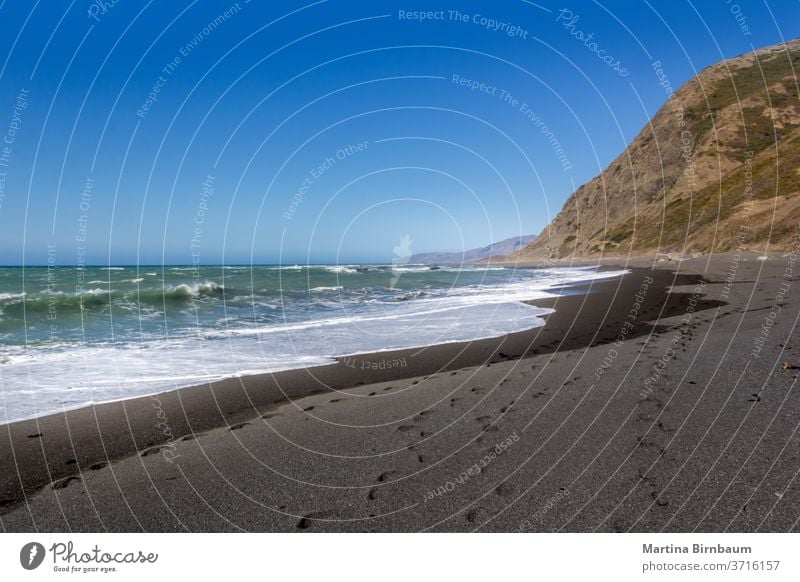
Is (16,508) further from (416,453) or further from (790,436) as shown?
(790,436)

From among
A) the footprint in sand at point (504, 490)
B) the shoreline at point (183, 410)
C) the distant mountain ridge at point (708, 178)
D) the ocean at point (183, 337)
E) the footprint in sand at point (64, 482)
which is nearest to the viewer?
the footprint in sand at point (504, 490)

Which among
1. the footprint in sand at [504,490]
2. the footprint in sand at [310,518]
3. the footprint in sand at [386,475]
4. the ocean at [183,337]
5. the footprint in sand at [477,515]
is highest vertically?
the footprint in sand at [504,490]

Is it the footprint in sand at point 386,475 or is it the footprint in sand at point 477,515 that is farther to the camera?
the footprint in sand at point 386,475

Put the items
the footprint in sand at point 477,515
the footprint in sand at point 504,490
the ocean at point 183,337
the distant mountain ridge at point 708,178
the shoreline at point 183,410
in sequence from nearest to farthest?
the footprint in sand at point 477,515
the footprint in sand at point 504,490
the shoreline at point 183,410
the ocean at point 183,337
the distant mountain ridge at point 708,178

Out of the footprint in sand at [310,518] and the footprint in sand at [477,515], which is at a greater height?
the footprint in sand at [477,515]

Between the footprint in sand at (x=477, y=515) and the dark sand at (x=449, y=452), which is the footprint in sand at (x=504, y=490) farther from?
the footprint in sand at (x=477, y=515)

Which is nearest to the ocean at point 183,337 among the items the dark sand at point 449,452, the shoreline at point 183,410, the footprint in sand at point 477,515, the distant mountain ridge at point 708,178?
the shoreline at point 183,410

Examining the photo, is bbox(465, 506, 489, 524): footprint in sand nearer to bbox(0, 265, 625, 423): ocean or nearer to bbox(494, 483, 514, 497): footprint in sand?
bbox(494, 483, 514, 497): footprint in sand

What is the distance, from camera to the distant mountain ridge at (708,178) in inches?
1975

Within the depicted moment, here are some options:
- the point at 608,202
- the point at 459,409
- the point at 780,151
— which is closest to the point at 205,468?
the point at 459,409

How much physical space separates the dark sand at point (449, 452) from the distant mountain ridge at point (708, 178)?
39.3m

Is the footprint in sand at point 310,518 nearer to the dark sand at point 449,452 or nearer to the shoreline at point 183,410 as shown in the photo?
the dark sand at point 449,452

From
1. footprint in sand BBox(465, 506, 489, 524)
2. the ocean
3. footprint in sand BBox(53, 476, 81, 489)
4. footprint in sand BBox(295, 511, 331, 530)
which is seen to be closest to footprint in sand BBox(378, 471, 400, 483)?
footprint in sand BBox(295, 511, 331, 530)
